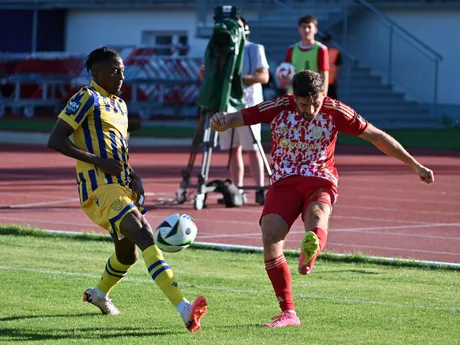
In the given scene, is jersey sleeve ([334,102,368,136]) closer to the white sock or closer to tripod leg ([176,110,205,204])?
A: the white sock

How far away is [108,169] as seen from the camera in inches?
293

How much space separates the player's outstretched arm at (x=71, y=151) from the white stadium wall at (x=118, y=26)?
3479 cm

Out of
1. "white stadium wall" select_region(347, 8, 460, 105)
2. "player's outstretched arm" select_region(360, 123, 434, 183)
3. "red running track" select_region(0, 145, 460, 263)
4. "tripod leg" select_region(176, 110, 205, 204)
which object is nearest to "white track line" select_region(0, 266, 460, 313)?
"player's outstretched arm" select_region(360, 123, 434, 183)

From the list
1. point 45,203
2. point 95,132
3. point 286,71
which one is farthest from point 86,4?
point 95,132

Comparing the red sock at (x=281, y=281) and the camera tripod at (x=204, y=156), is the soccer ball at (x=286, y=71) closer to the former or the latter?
the camera tripod at (x=204, y=156)

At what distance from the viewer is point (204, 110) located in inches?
556

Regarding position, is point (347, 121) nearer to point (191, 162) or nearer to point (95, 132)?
point (95, 132)

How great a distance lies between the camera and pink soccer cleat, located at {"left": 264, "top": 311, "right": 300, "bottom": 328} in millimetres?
7410

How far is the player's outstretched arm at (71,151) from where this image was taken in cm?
742

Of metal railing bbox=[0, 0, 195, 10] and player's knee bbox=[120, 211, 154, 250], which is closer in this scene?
player's knee bbox=[120, 211, 154, 250]

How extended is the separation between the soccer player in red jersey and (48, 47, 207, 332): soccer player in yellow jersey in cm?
75

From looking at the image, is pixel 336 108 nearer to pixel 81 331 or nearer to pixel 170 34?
pixel 81 331

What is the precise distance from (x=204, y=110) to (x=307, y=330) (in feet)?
23.1

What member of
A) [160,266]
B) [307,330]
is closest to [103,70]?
[160,266]
